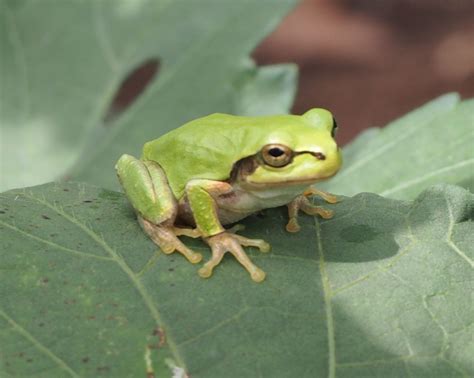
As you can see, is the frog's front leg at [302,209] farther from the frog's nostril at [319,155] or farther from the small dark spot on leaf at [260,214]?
the frog's nostril at [319,155]

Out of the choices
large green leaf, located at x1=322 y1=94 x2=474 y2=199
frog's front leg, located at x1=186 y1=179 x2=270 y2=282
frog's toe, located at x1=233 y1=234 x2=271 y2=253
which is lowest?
large green leaf, located at x1=322 y1=94 x2=474 y2=199

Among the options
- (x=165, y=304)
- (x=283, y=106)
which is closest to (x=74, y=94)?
(x=283, y=106)

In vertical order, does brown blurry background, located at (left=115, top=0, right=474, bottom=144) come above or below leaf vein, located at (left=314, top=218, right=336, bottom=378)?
below

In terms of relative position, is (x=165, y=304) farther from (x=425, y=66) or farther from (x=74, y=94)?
(x=425, y=66)

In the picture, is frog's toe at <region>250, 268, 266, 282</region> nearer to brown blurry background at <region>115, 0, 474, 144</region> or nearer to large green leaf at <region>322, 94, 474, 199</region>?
large green leaf at <region>322, 94, 474, 199</region>

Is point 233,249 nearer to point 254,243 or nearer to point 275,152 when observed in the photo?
point 254,243

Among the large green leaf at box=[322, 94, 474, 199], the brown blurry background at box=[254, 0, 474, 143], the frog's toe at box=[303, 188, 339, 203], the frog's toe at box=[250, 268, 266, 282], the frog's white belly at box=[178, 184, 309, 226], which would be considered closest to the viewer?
the frog's toe at box=[250, 268, 266, 282]

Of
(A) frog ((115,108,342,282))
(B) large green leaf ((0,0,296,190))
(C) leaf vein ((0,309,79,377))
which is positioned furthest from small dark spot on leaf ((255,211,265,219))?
(B) large green leaf ((0,0,296,190))

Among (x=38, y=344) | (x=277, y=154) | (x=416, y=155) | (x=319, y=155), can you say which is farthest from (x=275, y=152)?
(x=416, y=155)
